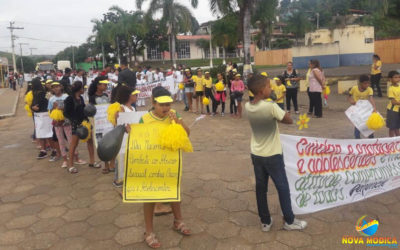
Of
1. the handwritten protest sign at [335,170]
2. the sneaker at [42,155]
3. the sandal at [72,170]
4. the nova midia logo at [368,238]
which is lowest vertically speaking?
the nova midia logo at [368,238]

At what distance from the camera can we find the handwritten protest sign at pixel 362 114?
5.48 meters

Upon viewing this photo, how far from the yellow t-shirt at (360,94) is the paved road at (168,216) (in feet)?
6.38

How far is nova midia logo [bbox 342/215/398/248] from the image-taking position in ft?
10.6

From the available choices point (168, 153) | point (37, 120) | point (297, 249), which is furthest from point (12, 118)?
point (297, 249)

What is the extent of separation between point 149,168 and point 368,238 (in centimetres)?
236

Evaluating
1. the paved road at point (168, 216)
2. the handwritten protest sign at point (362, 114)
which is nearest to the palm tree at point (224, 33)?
the handwritten protest sign at point (362, 114)

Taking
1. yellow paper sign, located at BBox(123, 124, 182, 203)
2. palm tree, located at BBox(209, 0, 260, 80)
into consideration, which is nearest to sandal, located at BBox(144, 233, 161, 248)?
yellow paper sign, located at BBox(123, 124, 182, 203)

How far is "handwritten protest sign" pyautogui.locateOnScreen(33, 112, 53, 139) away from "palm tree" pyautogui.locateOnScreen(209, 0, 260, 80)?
11.4 metres

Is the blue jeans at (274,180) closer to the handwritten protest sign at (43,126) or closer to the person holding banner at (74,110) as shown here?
the person holding banner at (74,110)

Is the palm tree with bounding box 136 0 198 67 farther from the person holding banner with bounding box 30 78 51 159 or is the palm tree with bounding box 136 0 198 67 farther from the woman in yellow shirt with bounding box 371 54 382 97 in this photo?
the person holding banner with bounding box 30 78 51 159

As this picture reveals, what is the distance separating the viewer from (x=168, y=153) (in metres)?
3.15

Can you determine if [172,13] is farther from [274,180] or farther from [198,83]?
[274,180]

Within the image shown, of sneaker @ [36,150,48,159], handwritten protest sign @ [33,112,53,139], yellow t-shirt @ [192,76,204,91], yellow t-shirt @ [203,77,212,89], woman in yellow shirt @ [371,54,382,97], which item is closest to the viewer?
handwritten protest sign @ [33,112,53,139]

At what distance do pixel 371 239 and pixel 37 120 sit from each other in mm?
5990
